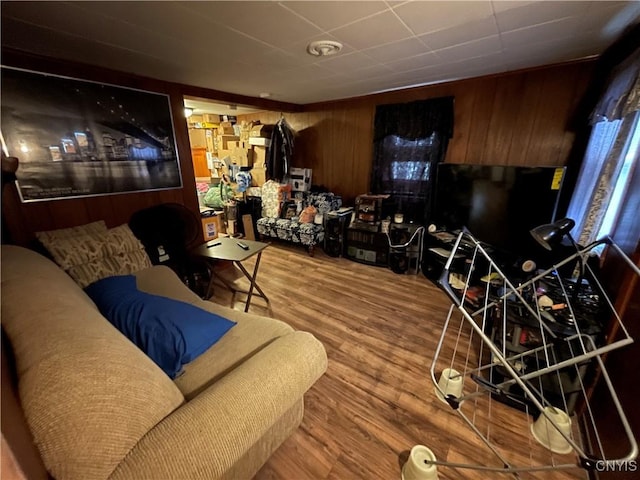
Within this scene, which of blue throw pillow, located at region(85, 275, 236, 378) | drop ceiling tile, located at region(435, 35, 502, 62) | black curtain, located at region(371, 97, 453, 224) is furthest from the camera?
black curtain, located at region(371, 97, 453, 224)

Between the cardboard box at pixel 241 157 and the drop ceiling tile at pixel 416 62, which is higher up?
the drop ceiling tile at pixel 416 62

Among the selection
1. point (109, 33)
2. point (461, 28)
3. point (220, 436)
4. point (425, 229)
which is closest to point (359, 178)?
point (425, 229)

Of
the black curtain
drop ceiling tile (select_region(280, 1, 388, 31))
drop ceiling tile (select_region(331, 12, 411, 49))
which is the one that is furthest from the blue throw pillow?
the black curtain

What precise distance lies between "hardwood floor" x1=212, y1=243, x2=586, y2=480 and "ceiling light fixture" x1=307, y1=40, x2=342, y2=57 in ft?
7.04

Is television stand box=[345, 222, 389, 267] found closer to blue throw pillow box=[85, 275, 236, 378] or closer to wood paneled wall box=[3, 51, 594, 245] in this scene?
wood paneled wall box=[3, 51, 594, 245]

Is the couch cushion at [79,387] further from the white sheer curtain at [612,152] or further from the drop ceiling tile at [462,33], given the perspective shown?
the white sheer curtain at [612,152]

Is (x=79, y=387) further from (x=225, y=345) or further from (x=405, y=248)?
(x=405, y=248)

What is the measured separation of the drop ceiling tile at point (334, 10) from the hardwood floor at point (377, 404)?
214cm

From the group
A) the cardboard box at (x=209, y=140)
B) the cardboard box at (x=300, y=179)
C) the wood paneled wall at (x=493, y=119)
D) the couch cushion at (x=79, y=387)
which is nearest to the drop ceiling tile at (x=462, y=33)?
the wood paneled wall at (x=493, y=119)

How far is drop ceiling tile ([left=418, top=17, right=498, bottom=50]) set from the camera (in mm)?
1589

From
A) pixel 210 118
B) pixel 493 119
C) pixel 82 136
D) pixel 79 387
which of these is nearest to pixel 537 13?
pixel 493 119

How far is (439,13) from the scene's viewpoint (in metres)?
1.46

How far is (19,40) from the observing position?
5.59 feet

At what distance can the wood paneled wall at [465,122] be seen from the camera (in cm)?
209
